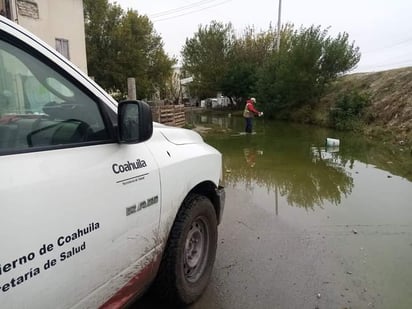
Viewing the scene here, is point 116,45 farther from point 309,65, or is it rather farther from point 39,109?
point 39,109

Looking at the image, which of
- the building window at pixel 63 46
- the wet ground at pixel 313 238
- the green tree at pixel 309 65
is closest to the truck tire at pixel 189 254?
the wet ground at pixel 313 238

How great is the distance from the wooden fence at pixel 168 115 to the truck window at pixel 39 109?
13.2m

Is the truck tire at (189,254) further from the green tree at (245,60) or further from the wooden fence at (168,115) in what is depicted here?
the green tree at (245,60)

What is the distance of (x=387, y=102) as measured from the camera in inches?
659

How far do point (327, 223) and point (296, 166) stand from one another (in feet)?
12.2

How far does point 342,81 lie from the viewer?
2316 centimetres

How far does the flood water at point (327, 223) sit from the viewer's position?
10.0 feet

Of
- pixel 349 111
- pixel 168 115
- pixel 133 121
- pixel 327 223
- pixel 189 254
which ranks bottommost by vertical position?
pixel 327 223

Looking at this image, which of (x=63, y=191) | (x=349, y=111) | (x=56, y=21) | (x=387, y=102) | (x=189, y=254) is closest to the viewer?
(x=63, y=191)

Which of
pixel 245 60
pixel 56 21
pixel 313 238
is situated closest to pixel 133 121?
pixel 313 238

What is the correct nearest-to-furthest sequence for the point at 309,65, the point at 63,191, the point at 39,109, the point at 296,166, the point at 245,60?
1. the point at 63,191
2. the point at 39,109
3. the point at 296,166
4. the point at 309,65
5. the point at 245,60

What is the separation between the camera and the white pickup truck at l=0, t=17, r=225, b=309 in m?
1.34

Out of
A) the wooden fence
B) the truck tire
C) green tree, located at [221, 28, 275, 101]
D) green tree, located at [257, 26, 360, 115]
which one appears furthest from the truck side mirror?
green tree, located at [221, 28, 275, 101]

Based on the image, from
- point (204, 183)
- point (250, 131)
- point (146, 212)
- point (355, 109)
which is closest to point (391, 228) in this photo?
point (204, 183)
